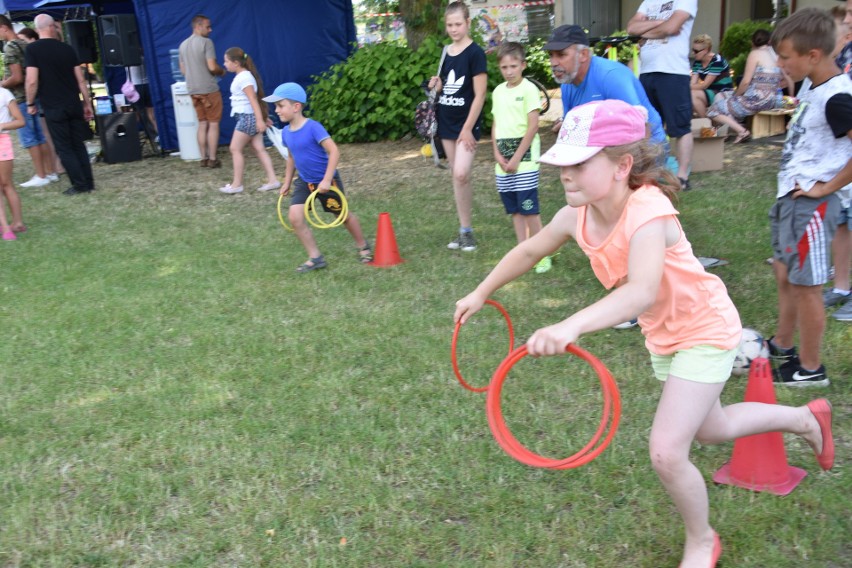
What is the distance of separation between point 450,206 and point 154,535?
6.06 metres

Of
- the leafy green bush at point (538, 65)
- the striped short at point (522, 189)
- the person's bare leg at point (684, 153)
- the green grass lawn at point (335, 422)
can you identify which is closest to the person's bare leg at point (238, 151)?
the green grass lawn at point (335, 422)

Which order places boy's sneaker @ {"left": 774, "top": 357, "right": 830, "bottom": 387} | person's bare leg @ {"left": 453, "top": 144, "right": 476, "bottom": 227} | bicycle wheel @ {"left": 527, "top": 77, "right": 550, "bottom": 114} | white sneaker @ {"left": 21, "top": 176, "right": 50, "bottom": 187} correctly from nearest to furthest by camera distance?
boy's sneaker @ {"left": 774, "top": 357, "right": 830, "bottom": 387}
bicycle wheel @ {"left": 527, "top": 77, "right": 550, "bottom": 114}
person's bare leg @ {"left": 453, "top": 144, "right": 476, "bottom": 227}
white sneaker @ {"left": 21, "top": 176, "right": 50, "bottom": 187}

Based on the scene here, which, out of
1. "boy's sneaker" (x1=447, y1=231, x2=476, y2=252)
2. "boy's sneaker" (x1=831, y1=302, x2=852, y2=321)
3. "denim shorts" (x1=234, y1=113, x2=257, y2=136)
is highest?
"denim shorts" (x1=234, y1=113, x2=257, y2=136)

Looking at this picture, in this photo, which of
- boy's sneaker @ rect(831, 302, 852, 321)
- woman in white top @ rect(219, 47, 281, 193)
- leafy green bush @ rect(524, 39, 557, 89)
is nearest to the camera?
boy's sneaker @ rect(831, 302, 852, 321)

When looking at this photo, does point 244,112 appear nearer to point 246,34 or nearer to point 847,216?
point 246,34

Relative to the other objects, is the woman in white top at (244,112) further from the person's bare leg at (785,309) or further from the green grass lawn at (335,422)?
the person's bare leg at (785,309)

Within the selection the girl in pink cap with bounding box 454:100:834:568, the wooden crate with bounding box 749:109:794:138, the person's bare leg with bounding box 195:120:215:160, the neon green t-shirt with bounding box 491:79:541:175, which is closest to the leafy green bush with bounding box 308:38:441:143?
the person's bare leg with bounding box 195:120:215:160

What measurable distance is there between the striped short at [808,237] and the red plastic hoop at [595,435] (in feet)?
5.70

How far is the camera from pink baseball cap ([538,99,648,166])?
2467mm

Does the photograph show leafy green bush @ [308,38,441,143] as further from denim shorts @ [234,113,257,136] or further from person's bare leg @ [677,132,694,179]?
person's bare leg @ [677,132,694,179]

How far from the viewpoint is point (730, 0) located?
17750 millimetres

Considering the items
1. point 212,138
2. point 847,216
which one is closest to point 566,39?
point 847,216

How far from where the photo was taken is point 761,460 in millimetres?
3285

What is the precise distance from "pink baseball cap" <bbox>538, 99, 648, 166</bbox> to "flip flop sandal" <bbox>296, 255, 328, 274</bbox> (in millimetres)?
4407
